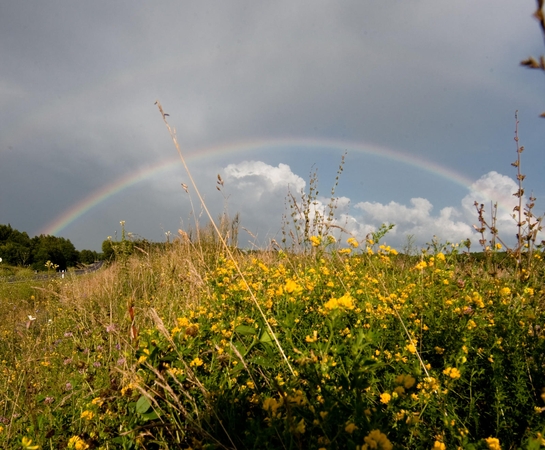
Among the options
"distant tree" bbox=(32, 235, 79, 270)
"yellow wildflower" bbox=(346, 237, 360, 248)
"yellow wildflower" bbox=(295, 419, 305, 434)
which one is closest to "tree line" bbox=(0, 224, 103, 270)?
"distant tree" bbox=(32, 235, 79, 270)

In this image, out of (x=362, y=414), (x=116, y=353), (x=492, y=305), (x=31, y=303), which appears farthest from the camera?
(x=31, y=303)

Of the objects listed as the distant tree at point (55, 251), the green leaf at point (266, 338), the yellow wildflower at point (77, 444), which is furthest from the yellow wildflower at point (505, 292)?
the distant tree at point (55, 251)

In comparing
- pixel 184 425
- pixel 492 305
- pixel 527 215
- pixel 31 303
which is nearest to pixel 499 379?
pixel 492 305

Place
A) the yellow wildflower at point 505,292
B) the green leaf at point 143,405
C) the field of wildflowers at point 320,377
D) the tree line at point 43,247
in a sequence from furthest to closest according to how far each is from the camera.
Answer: the tree line at point 43,247 < the yellow wildflower at point 505,292 < the green leaf at point 143,405 < the field of wildflowers at point 320,377

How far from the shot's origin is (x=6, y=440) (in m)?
2.14

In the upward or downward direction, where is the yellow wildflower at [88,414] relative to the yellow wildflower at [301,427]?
downward

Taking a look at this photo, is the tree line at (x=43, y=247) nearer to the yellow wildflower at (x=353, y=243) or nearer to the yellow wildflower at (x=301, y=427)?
the yellow wildflower at (x=353, y=243)

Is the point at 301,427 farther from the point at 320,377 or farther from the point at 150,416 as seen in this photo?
the point at 150,416

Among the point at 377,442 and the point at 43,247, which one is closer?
the point at 377,442

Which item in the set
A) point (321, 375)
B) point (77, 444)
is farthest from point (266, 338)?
point (77, 444)

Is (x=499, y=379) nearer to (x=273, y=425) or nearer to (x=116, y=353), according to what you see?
(x=273, y=425)

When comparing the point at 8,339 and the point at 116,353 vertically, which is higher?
the point at 116,353

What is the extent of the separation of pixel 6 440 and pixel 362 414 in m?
2.38

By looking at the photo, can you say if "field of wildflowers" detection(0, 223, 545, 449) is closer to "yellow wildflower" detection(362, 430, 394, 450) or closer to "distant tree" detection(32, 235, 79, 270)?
"yellow wildflower" detection(362, 430, 394, 450)
